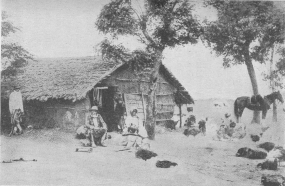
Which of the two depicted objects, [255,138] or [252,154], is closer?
[252,154]

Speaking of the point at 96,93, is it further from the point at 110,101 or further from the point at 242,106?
the point at 242,106

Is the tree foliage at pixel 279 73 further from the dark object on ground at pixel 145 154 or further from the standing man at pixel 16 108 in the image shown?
the standing man at pixel 16 108

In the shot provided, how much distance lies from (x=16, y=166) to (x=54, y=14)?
198 centimetres

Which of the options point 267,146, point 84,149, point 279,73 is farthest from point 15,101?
point 279,73

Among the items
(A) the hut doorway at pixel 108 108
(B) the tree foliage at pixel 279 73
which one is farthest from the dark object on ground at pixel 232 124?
(A) the hut doorway at pixel 108 108

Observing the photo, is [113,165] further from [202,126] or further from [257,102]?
[257,102]

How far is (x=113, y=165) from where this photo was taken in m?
4.69

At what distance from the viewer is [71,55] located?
497 cm

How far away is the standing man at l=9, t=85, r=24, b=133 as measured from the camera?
490 centimetres

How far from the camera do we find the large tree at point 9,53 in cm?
488

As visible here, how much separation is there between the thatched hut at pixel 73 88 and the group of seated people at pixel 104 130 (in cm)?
8

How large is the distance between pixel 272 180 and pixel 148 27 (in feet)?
8.11

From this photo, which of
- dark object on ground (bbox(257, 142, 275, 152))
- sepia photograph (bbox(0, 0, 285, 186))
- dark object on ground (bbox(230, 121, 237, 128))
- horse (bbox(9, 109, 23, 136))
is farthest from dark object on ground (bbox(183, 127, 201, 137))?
horse (bbox(9, 109, 23, 136))

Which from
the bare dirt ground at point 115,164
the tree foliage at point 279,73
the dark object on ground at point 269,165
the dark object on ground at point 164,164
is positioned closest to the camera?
the bare dirt ground at point 115,164
